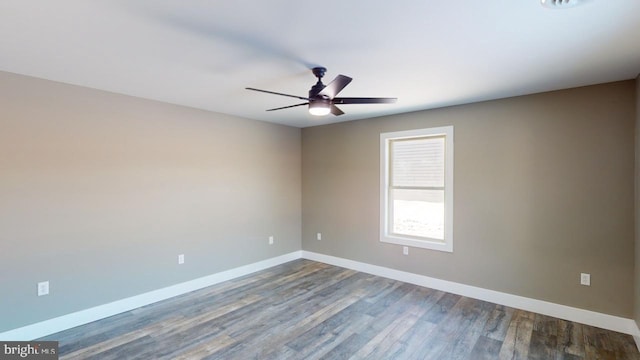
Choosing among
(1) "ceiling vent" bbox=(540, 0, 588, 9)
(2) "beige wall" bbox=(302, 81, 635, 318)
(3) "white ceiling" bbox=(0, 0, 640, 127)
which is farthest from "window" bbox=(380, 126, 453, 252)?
(1) "ceiling vent" bbox=(540, 0, 588, 9)

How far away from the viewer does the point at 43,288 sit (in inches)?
119

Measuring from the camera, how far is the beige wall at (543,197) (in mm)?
3084

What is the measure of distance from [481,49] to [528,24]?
0.40m

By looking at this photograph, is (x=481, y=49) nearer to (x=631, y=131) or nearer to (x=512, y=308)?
(x=631, y=131)

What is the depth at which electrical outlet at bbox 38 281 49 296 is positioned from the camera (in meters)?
3.00

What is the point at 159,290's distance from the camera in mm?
3879

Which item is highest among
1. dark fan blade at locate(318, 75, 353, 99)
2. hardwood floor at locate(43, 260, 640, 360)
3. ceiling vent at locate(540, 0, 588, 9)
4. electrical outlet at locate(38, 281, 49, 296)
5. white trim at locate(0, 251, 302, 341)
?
ceiling vent at locate(540, 0, 588, 9)

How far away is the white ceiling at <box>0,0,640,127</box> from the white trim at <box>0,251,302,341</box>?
→ 2397 mm

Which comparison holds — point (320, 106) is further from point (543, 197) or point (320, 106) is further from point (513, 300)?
point (513, 300)

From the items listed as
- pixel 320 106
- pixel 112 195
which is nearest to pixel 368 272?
pixel 320 106

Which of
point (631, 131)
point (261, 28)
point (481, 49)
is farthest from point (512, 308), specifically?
point (261, 28)

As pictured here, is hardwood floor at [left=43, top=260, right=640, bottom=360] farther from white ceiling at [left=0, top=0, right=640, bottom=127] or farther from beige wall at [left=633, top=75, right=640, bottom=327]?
white ceiling at [left=0, top=0, right=640, bottom=127]

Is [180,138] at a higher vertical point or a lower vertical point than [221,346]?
higher

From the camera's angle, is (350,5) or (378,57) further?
(378,57)
